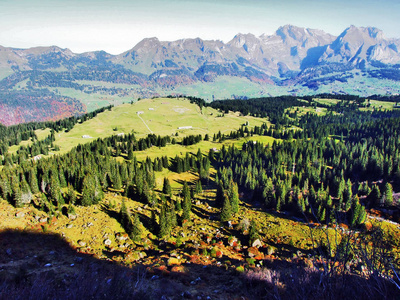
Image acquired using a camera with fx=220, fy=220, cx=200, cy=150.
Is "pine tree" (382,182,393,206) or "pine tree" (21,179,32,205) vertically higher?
"pine tree" (21,179,32,205)

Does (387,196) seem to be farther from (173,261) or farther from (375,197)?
(173,261)

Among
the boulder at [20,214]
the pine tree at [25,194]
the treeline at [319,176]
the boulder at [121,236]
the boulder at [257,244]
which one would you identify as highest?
the pine tree at [25,194]

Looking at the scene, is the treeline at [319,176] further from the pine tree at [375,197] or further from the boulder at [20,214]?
the boulder at [20,214]

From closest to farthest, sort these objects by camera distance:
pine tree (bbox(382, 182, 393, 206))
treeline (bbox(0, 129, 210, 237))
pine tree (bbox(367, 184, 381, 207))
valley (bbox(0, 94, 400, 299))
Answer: valley (bbox(0, 94, 400, 299)) → treeline (bbox(0, 129, 210, 237)) → pine tree (bbox(382, 182, 393, 206)) → pine tree (bbox(367, 184, 381, 207))

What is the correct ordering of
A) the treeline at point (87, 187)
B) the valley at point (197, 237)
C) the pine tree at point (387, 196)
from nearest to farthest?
the valley at point (197, 237) → the treeline at point (87, 187) → the pine tree at point (387, 196)

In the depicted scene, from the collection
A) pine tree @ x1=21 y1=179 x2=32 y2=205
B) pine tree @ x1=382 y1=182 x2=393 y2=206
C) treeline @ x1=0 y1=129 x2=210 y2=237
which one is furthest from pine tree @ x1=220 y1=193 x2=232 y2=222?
pine tree @ x1=382 y1=182 x2=393 y2=206

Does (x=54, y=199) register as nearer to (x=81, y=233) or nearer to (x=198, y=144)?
(x=81, y=233)

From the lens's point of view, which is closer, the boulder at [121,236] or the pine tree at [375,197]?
the boulder at [121,236]

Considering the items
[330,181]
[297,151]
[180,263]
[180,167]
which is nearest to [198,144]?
[180,167]

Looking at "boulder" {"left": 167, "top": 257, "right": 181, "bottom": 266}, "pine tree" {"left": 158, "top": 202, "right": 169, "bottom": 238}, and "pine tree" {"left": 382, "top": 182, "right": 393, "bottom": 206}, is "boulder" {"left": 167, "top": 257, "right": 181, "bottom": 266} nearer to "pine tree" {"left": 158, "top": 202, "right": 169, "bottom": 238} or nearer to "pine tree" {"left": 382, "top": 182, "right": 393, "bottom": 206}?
"pine tree" {"left": 158, "top": 202, "right": 169, "bottom": 238}

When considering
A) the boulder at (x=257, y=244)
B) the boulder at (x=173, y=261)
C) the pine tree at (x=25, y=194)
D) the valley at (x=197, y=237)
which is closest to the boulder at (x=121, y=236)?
the valley at (x=197, y=237)

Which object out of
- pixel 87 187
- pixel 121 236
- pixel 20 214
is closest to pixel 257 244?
pixel 121 236
